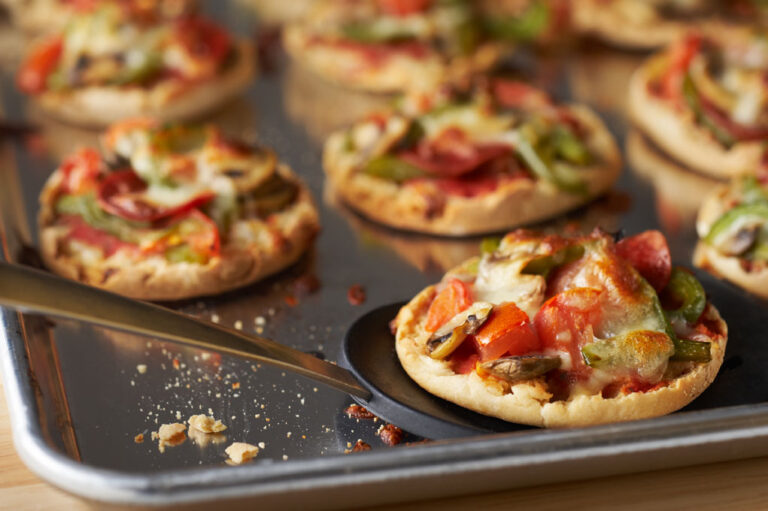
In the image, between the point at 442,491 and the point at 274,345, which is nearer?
the point at 442,491

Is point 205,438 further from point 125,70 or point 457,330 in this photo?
point 125,70

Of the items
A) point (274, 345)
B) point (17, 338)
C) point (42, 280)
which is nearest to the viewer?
point (42, 280)

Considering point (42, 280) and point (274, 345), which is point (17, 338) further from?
point (274, 345)

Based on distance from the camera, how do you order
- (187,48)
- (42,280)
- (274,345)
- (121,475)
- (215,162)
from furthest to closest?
(187,48)
(215,162)
(274,345)
(42,280)
(121,475)

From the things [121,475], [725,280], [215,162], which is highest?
[215,162]

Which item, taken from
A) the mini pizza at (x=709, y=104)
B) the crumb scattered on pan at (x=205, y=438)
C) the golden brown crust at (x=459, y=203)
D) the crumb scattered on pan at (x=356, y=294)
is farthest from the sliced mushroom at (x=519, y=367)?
the mini pizza at (x=709, y=104)

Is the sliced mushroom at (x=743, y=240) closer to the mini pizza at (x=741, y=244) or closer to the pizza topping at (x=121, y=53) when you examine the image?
the mini pizza at (x=741, y=244)


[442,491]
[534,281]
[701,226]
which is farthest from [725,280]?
[442,491]
